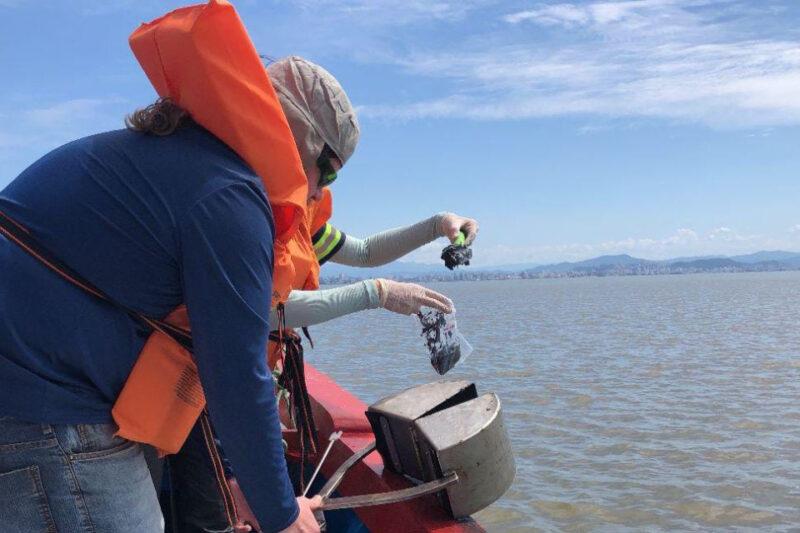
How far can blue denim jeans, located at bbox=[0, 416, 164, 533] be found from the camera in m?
1.37

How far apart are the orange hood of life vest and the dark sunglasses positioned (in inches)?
5.3

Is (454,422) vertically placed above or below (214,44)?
below

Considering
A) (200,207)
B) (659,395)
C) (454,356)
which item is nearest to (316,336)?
(659,395)

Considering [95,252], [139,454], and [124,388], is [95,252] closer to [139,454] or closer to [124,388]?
[124,388]

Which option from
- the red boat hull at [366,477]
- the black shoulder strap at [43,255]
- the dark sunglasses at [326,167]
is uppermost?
the dark sunglasses at [326,167]

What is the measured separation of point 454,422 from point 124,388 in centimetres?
124

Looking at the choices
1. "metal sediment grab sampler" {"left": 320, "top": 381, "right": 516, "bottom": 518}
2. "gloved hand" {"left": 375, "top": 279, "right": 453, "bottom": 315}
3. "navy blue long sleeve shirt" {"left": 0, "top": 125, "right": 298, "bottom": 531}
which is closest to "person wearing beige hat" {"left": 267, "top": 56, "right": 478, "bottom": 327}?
"gloved hand" {"left": 375, "top": 279, "right": 453, "bottom": 315}

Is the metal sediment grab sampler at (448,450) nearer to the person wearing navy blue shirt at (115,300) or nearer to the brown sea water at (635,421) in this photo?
the person wearing navy blue shirt at (115,300)

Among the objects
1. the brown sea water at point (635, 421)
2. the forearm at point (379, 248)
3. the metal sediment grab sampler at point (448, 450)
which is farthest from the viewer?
the brown sea water at point (635, 421)

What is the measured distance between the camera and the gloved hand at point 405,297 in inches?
93.7

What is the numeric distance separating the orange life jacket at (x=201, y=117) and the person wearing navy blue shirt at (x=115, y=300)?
40mm

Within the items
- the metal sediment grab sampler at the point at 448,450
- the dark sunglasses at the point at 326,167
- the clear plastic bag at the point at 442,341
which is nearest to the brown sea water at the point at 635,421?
the clear plastic bag at the point at 442,341

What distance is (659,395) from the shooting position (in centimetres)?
1167

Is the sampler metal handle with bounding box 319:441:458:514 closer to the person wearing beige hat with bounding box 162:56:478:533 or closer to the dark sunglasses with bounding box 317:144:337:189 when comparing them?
the person wearing beige hat with bounding box 162:56:478:533
